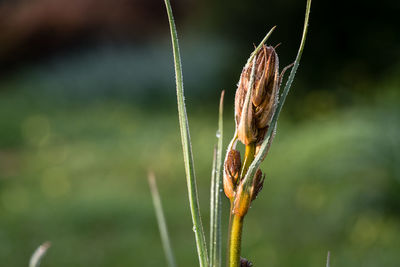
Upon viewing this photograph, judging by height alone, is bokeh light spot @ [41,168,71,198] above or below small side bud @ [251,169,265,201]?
below

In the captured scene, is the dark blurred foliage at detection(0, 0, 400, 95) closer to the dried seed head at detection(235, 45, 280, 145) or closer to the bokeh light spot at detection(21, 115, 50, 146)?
the bokeh light spot at detection(21, 115, 50, 146)

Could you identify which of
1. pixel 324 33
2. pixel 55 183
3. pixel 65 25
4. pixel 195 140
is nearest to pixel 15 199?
pixel 55 183

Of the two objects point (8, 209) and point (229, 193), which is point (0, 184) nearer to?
point (8, 209)

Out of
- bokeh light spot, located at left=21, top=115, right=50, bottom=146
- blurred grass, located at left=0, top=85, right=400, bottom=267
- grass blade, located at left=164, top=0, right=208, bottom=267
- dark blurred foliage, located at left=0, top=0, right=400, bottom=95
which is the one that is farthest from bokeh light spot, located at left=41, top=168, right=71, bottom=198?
grass blade, located at left=164, top=0, right=208, bottom=267

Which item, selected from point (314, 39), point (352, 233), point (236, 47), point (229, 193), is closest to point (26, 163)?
point (236, 47)

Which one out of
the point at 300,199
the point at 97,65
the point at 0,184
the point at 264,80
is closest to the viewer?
the point at 264,80
